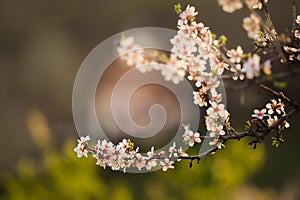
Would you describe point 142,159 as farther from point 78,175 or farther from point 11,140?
point 11,140

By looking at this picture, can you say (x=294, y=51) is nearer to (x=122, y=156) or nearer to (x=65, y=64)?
(x=122, y=156)

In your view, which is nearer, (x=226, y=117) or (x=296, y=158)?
(x=226, y=117)

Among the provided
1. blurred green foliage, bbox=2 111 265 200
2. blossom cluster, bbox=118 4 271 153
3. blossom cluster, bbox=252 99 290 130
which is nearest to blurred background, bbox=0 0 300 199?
A: blurred green foliage, bbox=2 111 265 200

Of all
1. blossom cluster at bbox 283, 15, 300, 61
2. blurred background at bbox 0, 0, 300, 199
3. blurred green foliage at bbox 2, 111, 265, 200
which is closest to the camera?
blossom cluster at bbox 283, 15, 300, 61

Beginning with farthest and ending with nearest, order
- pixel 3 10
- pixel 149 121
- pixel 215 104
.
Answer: pixel 3 10, pixel 149 121, pixel 215 104

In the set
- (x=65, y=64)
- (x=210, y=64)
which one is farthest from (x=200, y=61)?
(x=65, y=64)

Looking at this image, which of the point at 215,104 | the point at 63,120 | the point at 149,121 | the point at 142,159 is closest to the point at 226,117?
the point at 215,104

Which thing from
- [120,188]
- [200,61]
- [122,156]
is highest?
[120,188]

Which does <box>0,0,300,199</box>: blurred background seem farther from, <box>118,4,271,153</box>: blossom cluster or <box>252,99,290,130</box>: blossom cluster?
<box>118,4,271,153</box>: blossom cluster

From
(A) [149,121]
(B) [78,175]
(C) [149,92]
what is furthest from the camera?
(C) [149,92]

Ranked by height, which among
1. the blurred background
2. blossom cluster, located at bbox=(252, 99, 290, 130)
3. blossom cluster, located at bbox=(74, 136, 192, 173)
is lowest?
blossom cluster, located at bbox=(74, 136, 192, 173)

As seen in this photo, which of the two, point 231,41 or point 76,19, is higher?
point 76,19
